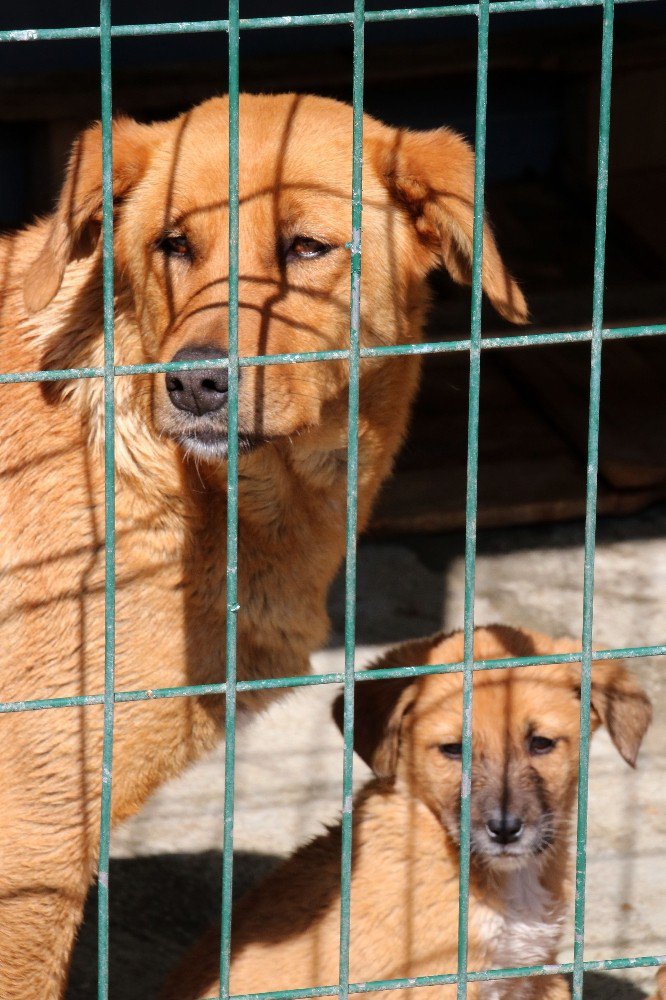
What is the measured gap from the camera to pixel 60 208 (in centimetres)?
332

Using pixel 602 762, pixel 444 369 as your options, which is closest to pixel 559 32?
pixel 444 369

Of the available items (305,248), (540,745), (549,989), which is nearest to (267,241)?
(305,248)

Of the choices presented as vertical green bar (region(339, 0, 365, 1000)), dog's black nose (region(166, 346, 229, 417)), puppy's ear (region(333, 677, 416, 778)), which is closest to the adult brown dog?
dog's black nose (region(166, 346, 229, 417))

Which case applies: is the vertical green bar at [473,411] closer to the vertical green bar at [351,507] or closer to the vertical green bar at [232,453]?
the vertical green bar at [351,507]

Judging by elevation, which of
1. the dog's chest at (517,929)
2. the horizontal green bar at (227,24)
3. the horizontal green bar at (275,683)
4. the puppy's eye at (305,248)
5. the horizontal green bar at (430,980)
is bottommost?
the dog's chest at (517,929)

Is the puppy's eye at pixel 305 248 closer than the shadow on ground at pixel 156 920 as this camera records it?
Yes

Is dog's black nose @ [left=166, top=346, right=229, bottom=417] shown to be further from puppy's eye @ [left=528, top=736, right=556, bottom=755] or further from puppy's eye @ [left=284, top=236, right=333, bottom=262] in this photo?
puppy's eye @ [left=528, top=736, right=556, bottom=755]

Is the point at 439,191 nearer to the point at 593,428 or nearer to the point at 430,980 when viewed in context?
the point at 593,428

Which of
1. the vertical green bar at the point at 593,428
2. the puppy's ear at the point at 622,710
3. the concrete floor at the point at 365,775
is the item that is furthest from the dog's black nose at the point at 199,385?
the concrete floor at the point at 365,775

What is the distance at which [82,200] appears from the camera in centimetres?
333

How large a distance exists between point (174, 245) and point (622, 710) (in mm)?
1656

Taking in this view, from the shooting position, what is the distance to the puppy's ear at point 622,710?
12.6 feet

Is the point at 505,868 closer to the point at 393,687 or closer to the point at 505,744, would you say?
the point at 505,744

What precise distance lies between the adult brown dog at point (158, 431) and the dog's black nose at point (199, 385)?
137 mm
